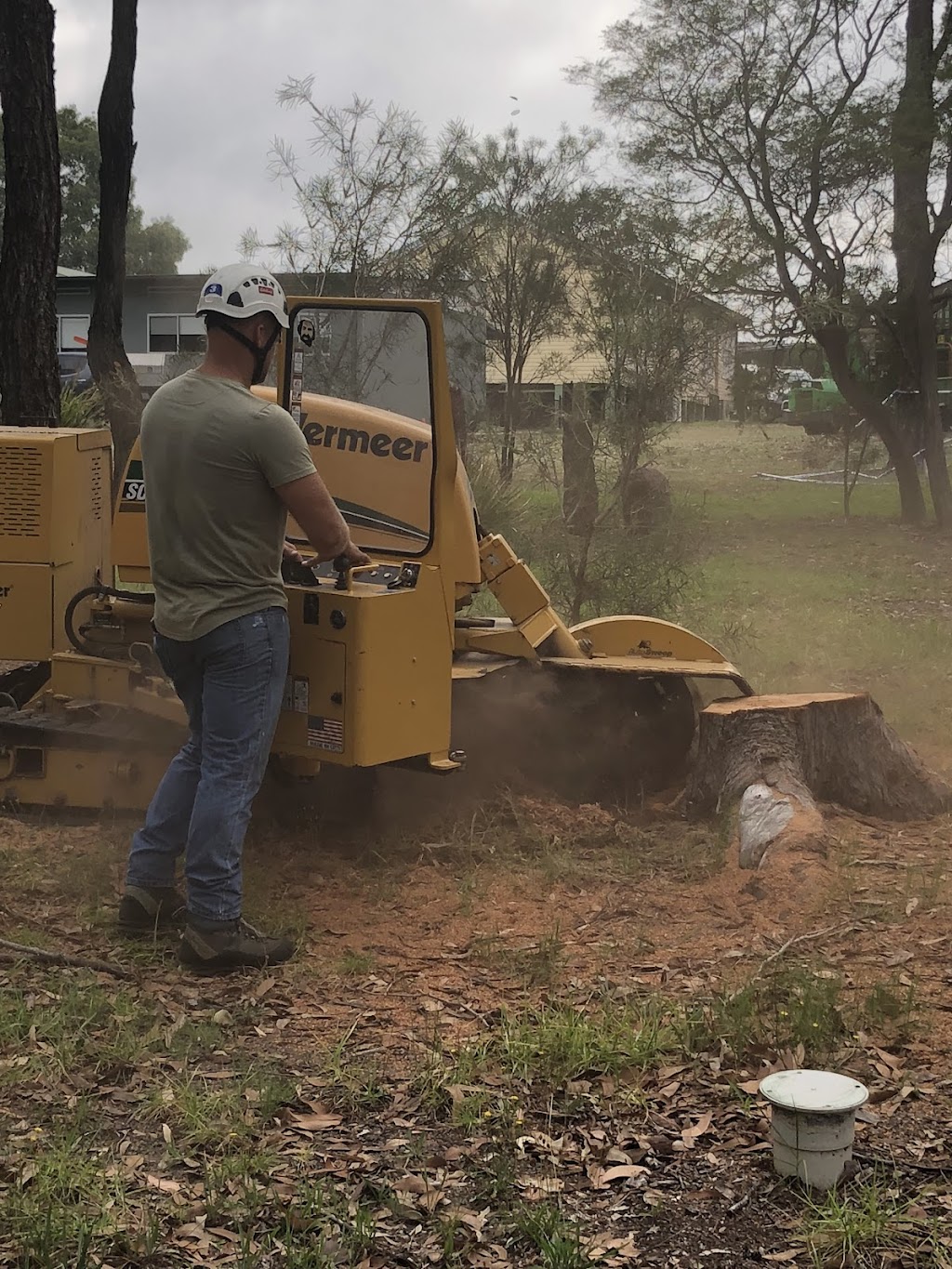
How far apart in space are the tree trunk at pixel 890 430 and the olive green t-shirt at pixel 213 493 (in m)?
15.3

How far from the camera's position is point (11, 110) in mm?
9250

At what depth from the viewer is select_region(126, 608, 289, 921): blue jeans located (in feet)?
14.9

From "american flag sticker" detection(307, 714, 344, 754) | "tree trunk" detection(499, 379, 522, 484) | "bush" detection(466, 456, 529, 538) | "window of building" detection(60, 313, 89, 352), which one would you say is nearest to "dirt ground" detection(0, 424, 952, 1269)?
"american flag sticker" detection(307, 714, 344, 754)

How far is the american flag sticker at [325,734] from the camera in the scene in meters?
5.12

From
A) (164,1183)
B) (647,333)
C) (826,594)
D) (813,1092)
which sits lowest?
(164,1183)

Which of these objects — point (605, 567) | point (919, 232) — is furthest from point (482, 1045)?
point (919, 232)

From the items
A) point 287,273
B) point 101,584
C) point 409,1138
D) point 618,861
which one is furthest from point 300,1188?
point 287,273

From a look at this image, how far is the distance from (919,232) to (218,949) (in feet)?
51.4

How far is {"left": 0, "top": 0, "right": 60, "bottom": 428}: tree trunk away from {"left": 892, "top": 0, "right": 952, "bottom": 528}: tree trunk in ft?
37.2

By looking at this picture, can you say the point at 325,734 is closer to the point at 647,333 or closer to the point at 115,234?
the point at 647,333

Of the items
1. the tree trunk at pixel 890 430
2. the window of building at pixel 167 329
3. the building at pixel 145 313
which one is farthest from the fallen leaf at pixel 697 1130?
the window of building at pixel 167 329

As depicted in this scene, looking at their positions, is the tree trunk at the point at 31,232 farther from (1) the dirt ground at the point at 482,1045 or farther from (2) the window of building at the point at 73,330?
(2) the window of building at the point at 73,330

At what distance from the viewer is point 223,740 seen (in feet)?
15.1

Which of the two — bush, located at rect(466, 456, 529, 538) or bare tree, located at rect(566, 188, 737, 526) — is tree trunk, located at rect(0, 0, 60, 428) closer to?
bush, located at rect(466, 456, 529, 538)
